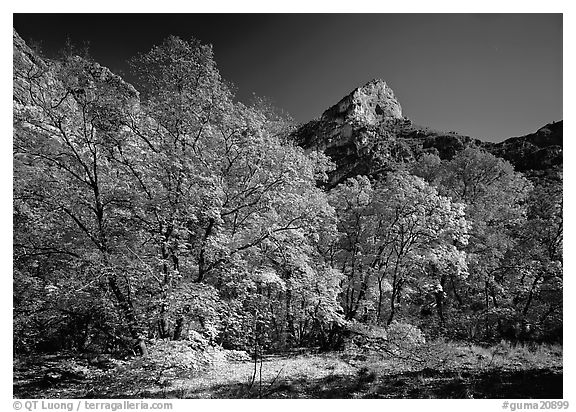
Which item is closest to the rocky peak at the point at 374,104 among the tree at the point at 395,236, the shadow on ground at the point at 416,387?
the tree at the point at 395,236

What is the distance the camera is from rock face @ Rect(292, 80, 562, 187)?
38094 millimetres

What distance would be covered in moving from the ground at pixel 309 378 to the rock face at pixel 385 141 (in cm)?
569

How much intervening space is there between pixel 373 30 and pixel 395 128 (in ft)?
345

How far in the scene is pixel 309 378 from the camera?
8.26 m

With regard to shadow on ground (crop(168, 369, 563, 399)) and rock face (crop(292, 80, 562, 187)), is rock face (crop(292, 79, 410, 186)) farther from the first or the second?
shadow on ground (crop(168, 369, 563, 399))

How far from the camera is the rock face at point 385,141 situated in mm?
38094

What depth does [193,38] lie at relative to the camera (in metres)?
6.79

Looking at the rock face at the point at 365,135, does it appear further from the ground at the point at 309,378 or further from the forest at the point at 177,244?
the ground at the point at 309,378

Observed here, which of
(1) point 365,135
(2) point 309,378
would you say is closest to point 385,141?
(1) point 365,135
